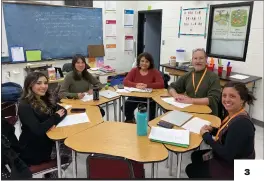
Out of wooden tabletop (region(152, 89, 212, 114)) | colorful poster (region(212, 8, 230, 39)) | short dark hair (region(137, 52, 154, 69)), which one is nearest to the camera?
wooden tabletop (region(152, 89, 212, 114))

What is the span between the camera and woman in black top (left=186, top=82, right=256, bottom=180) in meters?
1.25

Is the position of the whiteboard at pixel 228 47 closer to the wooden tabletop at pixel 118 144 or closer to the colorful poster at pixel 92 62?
the colorful poster at pixel 92 62

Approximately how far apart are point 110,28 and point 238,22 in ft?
7.63

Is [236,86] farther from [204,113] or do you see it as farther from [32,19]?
[32,19]

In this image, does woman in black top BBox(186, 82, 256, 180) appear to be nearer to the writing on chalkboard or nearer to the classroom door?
the writing on chalkboard

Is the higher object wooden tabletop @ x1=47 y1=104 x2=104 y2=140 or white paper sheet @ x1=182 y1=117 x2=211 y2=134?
white paper sheet @ x1=182 y1=117 x2=211 y2=134

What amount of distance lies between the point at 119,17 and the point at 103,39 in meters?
0.60

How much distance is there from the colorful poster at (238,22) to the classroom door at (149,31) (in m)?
1.92

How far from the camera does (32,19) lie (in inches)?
138

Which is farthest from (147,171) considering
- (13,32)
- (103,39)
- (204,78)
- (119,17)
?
(119,17)

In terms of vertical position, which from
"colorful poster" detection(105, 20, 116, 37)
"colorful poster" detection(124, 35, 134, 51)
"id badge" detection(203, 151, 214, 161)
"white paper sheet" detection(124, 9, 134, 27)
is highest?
"white paper sheet" detection(124, 9, 134, 27)

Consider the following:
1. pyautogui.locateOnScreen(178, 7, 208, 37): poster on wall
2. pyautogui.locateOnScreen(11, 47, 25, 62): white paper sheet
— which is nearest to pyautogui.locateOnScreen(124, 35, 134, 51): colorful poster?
pyautogui.locateOnScreen(178, 7, 208, 37): poster on wall

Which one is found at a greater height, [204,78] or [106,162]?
[204,78]

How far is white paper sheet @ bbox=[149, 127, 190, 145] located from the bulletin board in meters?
2.28
